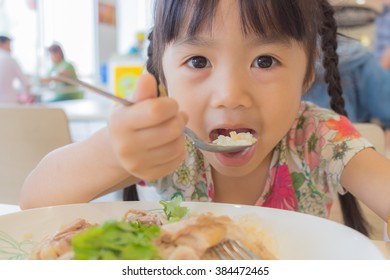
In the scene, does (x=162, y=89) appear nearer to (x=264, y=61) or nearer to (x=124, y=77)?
(x=264, y=61)

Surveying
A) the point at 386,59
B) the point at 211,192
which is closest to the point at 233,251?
the point at 211,192

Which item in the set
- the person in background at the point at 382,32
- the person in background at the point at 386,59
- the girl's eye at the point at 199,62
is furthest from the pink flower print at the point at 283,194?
the person in background at the point at 382,32

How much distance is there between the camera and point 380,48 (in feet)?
16.2

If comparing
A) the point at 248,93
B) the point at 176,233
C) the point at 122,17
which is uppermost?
the point at 122,17

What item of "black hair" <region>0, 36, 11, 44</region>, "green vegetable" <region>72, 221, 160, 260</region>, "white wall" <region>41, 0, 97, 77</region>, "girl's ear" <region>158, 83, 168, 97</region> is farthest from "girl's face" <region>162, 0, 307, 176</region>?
"white wall" <region>41, 0, 97, 77</region>

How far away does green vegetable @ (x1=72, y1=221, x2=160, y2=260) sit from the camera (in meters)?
0.39

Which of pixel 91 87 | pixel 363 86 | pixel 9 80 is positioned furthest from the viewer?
pixel 9 80

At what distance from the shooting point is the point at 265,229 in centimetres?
62

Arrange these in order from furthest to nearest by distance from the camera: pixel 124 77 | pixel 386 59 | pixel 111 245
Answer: pixel 386 59
pixel 124 77
pixel 111 245

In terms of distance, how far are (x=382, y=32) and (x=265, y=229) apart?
16.1ft

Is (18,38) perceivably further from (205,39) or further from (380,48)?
(205,39)

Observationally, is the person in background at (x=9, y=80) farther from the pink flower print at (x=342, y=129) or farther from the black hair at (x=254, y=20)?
the pink flower print at (x=342, y=129)
